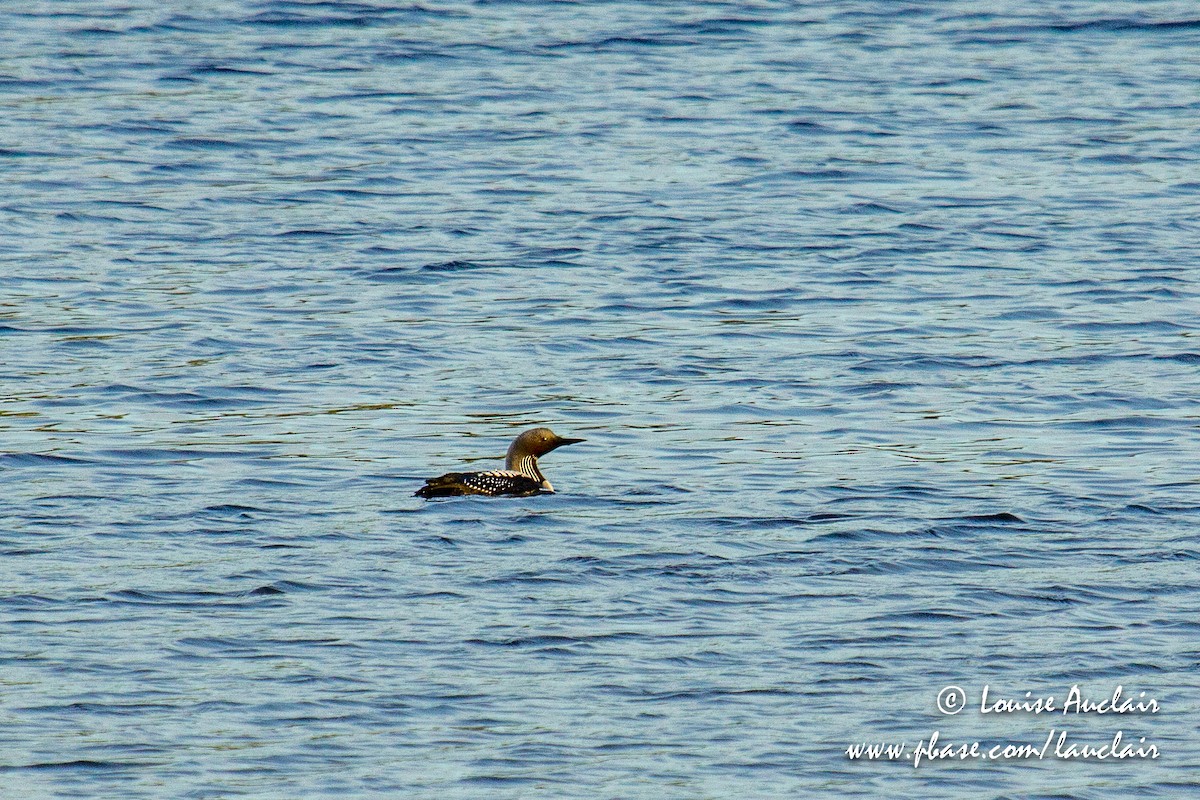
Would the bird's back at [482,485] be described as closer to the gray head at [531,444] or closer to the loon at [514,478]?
the loon at [514,478]

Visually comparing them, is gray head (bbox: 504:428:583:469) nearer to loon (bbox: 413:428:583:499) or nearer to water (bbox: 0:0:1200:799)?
loon (bbox: 413:428:583:499)

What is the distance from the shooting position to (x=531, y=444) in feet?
46.7

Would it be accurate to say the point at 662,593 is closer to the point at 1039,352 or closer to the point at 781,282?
the point at 1039,352

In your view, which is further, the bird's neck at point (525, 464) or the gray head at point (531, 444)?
the gray head at point (531, 444)

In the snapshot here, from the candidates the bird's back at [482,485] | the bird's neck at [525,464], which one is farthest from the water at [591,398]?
the bird's neck at [525,464]

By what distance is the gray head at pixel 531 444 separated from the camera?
46.6 ft

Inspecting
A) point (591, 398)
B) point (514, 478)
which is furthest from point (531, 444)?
point (591, 398)

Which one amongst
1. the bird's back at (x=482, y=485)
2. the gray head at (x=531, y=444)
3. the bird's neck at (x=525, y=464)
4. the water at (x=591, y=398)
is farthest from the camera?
the gray head at (x=531, y=444)

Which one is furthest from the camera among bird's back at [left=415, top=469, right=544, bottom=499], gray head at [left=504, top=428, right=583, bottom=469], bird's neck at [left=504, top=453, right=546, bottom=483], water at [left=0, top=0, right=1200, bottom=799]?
gray head at [left=504, top=428, right=583, bottom=469]

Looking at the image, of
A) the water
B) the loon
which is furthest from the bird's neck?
the water

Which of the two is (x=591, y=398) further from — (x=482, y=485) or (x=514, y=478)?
(x=482, y=485)

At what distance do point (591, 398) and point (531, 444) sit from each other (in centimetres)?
209

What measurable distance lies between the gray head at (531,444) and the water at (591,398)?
13.3 inches

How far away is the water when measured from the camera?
387 inches
